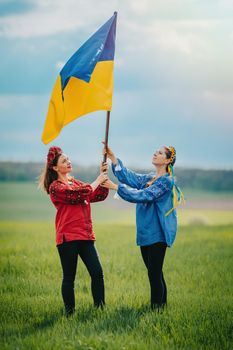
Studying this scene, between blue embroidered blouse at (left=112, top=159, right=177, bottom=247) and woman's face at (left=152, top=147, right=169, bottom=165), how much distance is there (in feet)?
0.54

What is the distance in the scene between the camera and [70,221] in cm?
A: 630

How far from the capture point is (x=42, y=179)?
6551mm

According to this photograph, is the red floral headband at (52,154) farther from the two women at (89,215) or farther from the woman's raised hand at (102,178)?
the woman's raised hand at (102,178)

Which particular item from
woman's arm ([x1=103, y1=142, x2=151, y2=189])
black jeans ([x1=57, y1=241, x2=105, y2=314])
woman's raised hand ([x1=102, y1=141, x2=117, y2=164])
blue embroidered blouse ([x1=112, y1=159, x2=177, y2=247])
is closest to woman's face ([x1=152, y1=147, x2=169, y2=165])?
blue embroidered blouse ([x1=112, y1=159, x2=177, y2=247])

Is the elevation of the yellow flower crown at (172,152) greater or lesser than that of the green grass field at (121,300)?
greater

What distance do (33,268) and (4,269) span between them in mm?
513

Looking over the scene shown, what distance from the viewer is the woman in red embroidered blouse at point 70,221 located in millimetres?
6242

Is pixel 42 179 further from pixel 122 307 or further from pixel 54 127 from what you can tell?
pixel 122 307

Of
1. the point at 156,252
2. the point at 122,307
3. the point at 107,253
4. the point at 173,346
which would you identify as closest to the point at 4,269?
the point at 107,253

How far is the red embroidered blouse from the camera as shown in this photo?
6.21 m

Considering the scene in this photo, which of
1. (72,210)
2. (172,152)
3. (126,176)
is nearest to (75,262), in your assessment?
(72,210)

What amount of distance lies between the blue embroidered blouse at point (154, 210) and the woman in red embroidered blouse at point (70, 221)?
0.41m

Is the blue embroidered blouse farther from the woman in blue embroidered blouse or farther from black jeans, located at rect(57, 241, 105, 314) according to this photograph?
black jeans, located at rect(57, 241, 105, 314)

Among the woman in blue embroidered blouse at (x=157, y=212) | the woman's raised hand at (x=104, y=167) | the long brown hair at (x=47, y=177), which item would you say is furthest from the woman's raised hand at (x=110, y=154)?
the long brown hair at (x=47, y=177)
